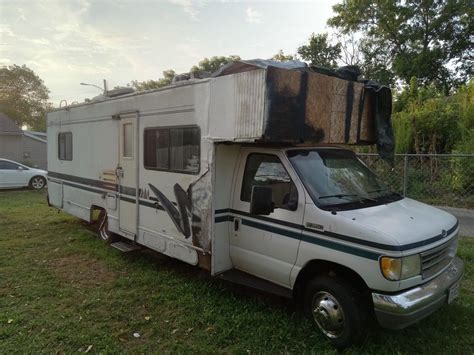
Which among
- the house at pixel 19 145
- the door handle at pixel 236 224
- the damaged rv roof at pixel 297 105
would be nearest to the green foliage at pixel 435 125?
the damaged rv roof at pixel 297 105

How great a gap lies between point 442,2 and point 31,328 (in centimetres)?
2747

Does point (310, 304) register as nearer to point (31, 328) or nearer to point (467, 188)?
point (31, 328)

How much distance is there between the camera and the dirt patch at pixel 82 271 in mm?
5523

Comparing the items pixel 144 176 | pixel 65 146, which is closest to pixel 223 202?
pixel 144 176

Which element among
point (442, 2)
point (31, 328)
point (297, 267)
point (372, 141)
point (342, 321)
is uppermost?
point (442, 2)

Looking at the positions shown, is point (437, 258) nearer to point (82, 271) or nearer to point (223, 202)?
point (223, 202)

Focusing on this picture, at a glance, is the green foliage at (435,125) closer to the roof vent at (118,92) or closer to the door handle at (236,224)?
the roof vent at (118,92)

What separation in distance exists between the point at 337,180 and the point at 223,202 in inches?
54.9

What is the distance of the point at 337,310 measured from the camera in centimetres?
371

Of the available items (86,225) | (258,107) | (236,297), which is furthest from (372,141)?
(86,225)

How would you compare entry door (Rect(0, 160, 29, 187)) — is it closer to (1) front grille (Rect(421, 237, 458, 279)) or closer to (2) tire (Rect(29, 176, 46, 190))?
(2) tire (Rect(29, 176, 46, 190))

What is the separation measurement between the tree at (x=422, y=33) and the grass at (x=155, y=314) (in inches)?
811

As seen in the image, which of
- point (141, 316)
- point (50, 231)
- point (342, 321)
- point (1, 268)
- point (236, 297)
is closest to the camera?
point (342, 321)

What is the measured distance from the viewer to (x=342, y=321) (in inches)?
145
